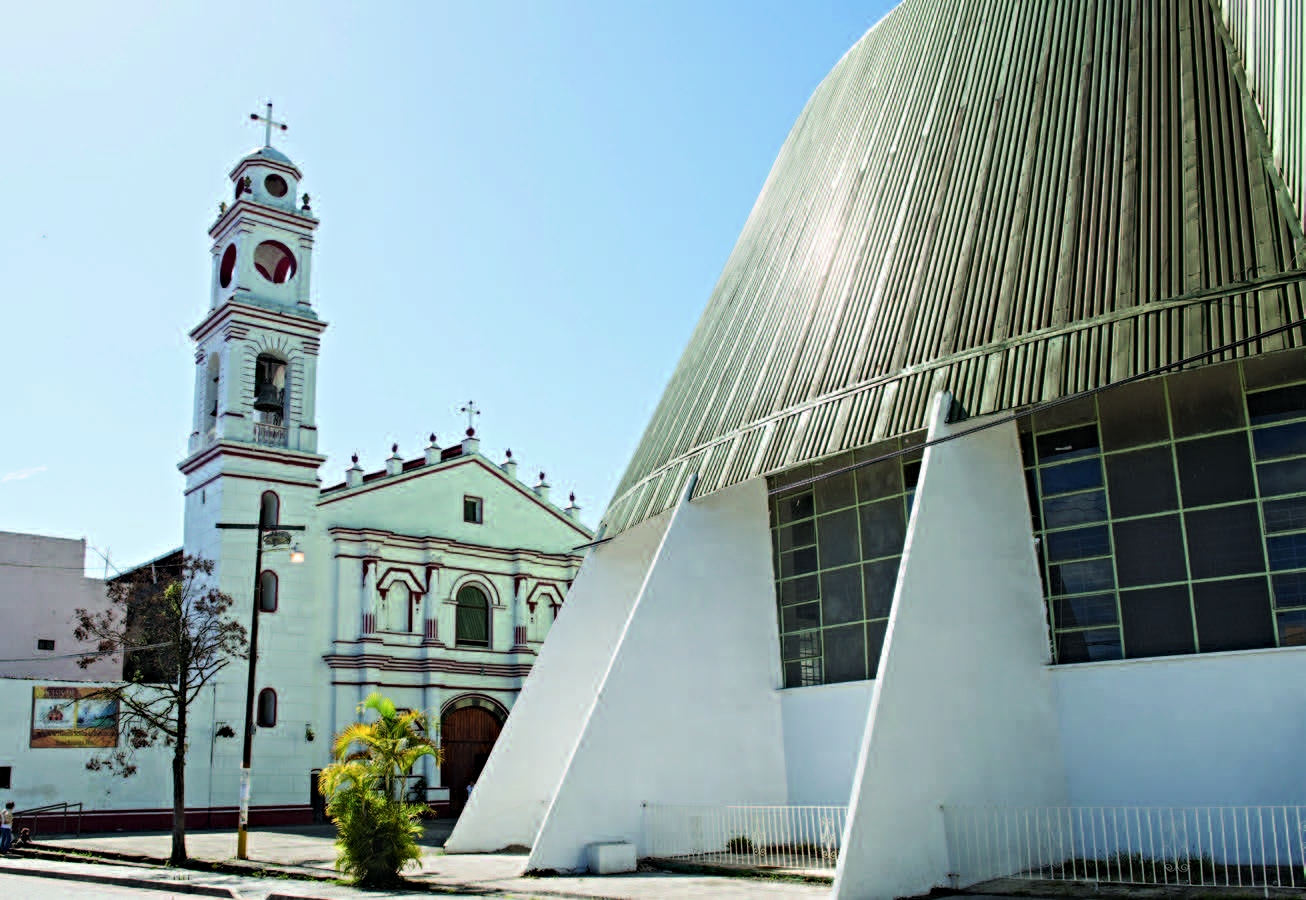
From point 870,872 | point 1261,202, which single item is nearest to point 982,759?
point 870,872

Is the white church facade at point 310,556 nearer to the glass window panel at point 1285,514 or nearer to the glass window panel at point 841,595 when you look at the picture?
the glass window panel at point 841,595

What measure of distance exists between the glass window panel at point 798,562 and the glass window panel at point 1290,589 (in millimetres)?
7231

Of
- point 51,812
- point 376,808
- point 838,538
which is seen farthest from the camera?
point 51,812

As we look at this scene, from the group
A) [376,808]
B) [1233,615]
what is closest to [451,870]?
[376,808]

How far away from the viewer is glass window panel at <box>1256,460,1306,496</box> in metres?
14.0

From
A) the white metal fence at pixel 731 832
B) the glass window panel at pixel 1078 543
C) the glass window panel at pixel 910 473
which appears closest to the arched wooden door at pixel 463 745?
the white metal fence at pixel 731 832

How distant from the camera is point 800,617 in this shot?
772 inches

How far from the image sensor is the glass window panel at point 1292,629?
1380cm

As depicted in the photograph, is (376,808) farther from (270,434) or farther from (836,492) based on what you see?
(270,434)

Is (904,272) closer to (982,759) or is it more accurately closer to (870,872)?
(982,759)

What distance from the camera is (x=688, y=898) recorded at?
13445 millimetres

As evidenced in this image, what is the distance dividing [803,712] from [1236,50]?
455 inches

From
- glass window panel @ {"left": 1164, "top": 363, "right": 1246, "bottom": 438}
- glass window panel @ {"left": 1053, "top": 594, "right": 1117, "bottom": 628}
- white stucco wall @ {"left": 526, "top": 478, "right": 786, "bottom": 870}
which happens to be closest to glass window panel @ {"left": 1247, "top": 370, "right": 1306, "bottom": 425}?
glass window panel @ {"left": 1164, "top": 363, "right": 1246, "bottom": 438}

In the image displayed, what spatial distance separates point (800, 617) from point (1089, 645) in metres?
5.27
